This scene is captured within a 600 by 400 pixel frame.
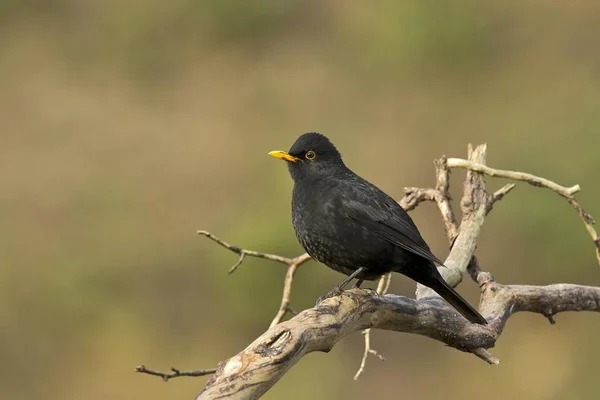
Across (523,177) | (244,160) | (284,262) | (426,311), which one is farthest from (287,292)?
(244,160)

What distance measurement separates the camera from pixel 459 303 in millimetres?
5824

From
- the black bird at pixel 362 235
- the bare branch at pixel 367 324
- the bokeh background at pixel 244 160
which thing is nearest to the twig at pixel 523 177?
the bare branch at pixel 367 324

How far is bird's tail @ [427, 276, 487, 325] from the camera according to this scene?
228 inches

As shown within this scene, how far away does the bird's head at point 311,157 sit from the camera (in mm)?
6457

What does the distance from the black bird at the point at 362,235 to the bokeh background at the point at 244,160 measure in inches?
225

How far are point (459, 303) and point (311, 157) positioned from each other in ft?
4.16

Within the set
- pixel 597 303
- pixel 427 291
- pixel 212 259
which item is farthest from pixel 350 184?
pixel 212 259

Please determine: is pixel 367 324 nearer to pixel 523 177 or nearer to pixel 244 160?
pixel 523 177

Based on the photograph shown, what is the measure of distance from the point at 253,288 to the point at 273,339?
878 centimetres

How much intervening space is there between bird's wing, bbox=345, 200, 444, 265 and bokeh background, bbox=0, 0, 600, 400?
5.83m

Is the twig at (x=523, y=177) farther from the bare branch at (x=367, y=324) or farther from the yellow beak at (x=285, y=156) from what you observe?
the yellow beak at (x=285, y=156)

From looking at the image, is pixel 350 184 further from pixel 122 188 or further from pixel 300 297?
pixel 122 188

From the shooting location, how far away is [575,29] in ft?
60.7

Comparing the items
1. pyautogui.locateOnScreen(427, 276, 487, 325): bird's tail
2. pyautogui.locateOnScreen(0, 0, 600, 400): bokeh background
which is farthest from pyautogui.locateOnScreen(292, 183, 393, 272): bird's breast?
pyautogui.locateOnScreen(0, 0, 600, 400): bokeh background
